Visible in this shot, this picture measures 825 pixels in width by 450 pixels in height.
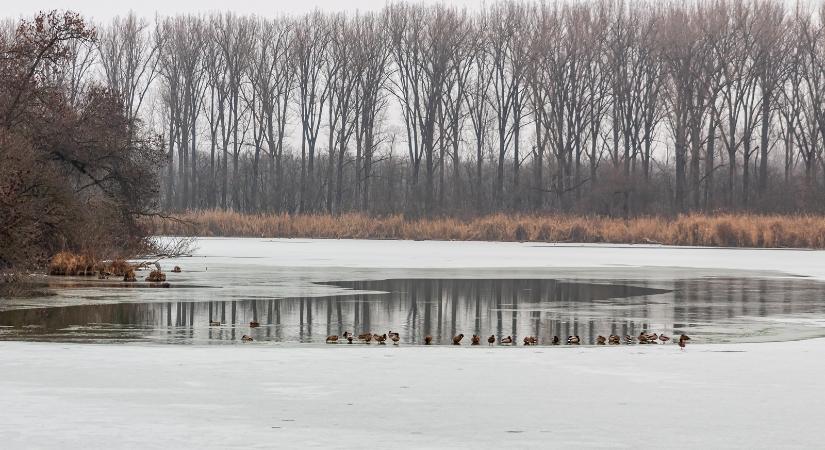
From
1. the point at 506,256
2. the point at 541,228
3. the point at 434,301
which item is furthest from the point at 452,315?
the point at 541,228

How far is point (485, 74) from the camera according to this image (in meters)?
65.7

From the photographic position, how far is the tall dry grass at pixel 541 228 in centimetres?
4056

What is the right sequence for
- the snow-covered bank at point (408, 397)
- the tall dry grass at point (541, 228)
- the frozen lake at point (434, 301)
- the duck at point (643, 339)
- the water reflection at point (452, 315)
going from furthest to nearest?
1. the tall dry grass at point (541, 228)
2. the frozen lake at point (434, 301)
3. the water reflection at point (452, 315)
4. the duck at point (643, 339)
5. the snow-covered bank at point (408, 397)

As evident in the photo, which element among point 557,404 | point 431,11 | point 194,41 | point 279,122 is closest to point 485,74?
point 431,11

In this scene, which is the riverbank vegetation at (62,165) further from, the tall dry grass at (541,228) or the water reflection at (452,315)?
the tall dry grass at (541,228)

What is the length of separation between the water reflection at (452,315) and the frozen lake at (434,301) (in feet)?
0.07

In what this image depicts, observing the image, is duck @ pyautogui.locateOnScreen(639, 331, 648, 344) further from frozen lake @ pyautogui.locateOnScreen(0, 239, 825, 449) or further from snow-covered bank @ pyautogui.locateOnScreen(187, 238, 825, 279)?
snow-covered bank @ pyautogui.locateOnScreen(187, 238, 825, 279)

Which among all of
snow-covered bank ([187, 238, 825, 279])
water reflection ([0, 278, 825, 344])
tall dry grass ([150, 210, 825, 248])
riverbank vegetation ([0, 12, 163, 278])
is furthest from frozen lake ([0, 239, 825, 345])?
tall dry grass ([150, 210, 825, 248])

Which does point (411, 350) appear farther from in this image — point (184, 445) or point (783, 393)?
point (184, 445)

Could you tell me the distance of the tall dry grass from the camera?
40.6 metres

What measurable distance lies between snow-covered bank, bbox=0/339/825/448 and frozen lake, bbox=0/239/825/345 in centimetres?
158

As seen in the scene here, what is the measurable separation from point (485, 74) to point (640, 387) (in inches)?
2271

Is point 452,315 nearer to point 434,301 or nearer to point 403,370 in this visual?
point 434,301

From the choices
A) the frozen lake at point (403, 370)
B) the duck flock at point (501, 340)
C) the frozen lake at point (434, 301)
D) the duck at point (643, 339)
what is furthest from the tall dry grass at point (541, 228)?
the duck at point (643, 339)
